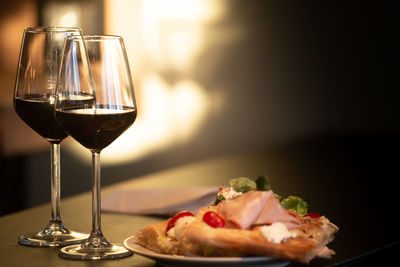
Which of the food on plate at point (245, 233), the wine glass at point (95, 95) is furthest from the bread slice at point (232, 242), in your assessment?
the wine glass at point (95, 95)

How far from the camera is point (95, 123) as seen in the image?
88cm

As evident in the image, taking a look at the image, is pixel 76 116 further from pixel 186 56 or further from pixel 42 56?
pixel 186 56

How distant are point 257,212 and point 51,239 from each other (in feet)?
1.14

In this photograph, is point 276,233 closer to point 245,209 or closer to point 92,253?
point 245,209

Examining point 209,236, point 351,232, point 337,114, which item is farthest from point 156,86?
point 209,236

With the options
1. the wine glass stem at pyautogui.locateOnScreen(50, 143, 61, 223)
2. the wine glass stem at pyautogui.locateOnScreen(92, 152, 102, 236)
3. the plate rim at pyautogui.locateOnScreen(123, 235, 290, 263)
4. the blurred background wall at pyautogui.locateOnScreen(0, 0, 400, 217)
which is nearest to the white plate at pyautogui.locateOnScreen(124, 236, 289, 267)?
the plate rim at pyautogui.locateOnScreen(123, 235, 290, 263)

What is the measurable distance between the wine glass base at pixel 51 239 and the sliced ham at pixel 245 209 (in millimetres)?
276

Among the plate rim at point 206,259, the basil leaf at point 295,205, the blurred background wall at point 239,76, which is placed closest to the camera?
the plate rim at point 206,259

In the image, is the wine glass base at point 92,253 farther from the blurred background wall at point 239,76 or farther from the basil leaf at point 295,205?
the blurred background wall at point 239,76

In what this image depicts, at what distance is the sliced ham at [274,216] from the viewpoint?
2.51 ft

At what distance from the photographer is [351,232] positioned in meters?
1.07

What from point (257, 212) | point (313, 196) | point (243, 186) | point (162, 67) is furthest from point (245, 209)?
point (162, 67)

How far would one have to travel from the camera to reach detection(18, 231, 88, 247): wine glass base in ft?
3.09

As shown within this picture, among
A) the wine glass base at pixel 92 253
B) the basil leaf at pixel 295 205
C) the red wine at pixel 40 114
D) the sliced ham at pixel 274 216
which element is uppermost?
the red wine at pixel 40 114
